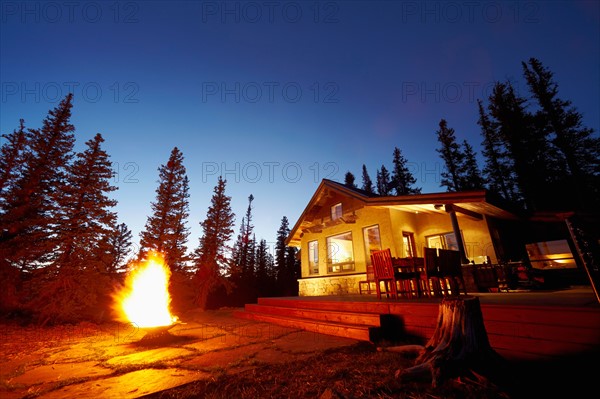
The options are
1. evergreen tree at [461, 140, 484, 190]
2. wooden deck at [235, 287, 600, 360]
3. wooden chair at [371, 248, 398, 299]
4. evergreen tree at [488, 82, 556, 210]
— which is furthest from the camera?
evergreen tree at [461, 140, 484, 190]

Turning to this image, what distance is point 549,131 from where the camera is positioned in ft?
60.5

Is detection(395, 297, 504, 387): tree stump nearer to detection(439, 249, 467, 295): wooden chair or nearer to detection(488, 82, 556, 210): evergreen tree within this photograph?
detection(439, 249, 467, 295): wooden chair

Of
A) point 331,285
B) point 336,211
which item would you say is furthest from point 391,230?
point 331,285

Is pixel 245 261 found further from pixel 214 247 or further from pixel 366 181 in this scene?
pixel 366 181

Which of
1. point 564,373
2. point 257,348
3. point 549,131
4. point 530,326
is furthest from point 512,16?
point 549,131

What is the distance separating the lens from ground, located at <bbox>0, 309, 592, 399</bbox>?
238 cm

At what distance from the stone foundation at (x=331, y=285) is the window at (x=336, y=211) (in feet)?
9.75

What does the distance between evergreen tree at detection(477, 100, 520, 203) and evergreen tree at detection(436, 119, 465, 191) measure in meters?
2.18

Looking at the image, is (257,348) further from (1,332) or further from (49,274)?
(49,274)

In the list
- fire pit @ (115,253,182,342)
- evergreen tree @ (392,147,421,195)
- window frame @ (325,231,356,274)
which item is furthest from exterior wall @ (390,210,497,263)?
evergreen tree @ (392,147,421,195)

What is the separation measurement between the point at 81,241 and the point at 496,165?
99.5 ft

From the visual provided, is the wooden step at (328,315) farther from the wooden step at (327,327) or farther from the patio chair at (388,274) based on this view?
the patio chair at (388,274)

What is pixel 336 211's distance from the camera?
12.4m

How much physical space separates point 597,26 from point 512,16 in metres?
17.0
